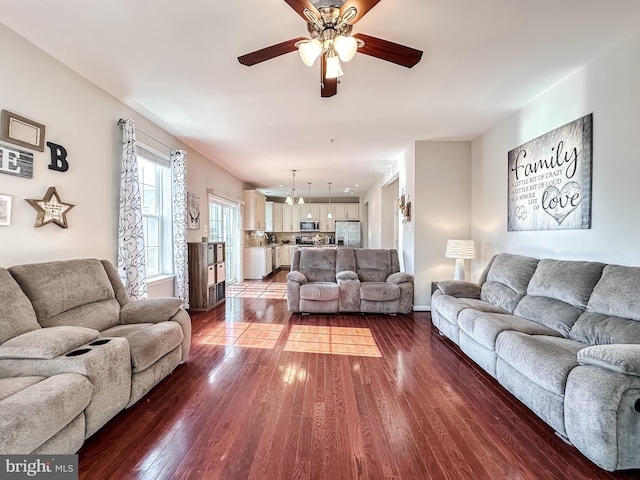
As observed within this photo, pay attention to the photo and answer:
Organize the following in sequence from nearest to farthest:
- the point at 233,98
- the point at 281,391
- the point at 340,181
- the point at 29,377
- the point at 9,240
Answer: the point at 29,377 → the point at 9,240 → the point at 281,391 → the point at 233,98 → the point at 340,181

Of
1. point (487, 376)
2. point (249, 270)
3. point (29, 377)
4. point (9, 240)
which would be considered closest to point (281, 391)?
point (29, 377)

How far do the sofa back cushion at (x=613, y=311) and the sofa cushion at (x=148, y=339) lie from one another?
3141mm

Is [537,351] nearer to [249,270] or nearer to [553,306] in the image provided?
[553,306]

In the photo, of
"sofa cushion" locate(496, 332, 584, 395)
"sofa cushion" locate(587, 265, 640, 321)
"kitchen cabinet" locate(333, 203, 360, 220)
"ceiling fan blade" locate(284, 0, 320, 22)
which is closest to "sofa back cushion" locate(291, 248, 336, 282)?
"sofa cushion" locate(496, 332, 584, 395)

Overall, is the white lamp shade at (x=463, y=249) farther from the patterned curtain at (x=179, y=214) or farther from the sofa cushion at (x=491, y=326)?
the patterned curtain at (x=179, y=214)

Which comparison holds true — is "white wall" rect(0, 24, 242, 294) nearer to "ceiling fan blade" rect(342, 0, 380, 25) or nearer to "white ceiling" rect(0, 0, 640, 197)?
"white ceiling" rect(0, 0, 640, 197)

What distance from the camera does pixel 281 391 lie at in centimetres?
235

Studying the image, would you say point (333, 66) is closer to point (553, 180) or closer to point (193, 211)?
point (553, 180)

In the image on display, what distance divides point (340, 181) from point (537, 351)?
6.67 metres

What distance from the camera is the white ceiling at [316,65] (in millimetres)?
1955

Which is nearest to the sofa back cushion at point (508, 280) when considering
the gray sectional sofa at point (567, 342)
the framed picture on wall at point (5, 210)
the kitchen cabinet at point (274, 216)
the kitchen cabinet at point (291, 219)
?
the gray sectional sofa at point (567, 342)

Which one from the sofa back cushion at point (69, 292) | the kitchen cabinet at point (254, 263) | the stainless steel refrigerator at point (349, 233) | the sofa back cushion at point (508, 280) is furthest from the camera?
the stainless steel refrigerator at point (349, 233)

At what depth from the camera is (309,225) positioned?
1071 centimetres

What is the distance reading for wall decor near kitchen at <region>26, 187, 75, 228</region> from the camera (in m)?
2.38
